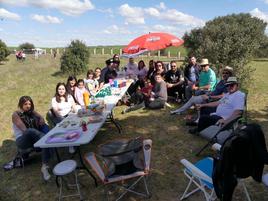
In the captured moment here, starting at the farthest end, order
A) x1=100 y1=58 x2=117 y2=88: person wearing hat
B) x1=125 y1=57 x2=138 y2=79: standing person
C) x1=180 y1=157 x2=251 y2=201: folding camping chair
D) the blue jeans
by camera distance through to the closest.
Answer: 1. x1=125 y1=57 x2=138 y2=79: standing person
2. x1=100 y1=58 x2=117 y2=88: person wearing hat
3. the blue jeans
4. x1=180 y1=157 x2=251 y2=201: folding camping chair

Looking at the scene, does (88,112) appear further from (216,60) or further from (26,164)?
(216,60)

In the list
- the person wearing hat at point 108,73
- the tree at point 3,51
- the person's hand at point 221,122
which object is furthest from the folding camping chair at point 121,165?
the tree at point 3,51

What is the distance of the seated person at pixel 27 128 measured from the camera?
469 cm

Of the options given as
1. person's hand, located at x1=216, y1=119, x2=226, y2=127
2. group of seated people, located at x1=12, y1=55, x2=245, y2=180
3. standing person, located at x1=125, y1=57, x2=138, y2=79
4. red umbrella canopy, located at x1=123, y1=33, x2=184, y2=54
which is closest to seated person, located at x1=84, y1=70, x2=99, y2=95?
group of seated people, located at x1=12, y1=55, x2=245, y2=180

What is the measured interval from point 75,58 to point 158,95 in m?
13.5

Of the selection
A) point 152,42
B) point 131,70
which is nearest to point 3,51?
point 131,70

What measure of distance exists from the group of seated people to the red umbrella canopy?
0.60 m

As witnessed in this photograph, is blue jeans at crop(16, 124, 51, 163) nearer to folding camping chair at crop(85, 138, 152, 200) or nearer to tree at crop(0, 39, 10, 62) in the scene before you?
folding camping chair at crop(85, 138, 152, 200)

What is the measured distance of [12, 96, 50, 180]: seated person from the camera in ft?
15.4

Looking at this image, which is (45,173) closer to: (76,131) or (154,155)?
(76,131)

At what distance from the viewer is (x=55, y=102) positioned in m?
5.99

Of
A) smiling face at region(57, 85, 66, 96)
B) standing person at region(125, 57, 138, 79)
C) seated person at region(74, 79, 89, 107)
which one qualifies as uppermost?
standing person at region(125, 57, 138, 79)

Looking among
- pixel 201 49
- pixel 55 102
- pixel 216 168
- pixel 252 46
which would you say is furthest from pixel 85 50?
pixel 216 168

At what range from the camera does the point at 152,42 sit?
9539 mm
